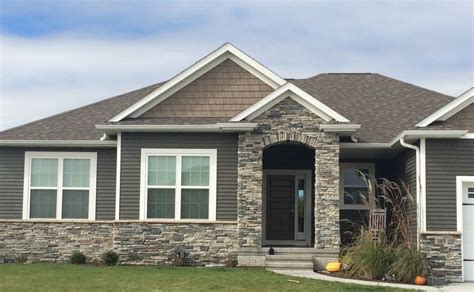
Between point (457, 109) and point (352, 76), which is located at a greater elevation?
point (352, 76)

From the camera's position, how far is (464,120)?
1585 centimetres

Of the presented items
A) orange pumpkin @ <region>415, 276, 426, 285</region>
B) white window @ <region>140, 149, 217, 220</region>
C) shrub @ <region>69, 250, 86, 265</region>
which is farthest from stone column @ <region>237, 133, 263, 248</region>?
shrub @ <region>69, 250, 86, 265</region>

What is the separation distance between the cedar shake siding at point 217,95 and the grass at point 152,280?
4100 mm

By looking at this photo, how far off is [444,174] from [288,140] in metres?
3.73

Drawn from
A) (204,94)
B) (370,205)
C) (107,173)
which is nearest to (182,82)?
(204,94)

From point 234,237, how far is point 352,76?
30.0ft

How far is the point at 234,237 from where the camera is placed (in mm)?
16516

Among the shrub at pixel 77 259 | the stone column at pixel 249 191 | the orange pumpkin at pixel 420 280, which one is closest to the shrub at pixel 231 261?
the stone column at pixel 249 191

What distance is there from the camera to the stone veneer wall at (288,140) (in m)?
16.3

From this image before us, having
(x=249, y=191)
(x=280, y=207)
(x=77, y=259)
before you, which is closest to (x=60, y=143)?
(x=77, y=259)

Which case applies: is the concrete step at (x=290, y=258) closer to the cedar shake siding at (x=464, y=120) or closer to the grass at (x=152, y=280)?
the grass at (x=152, y=280)

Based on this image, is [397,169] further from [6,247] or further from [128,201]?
[6,247]

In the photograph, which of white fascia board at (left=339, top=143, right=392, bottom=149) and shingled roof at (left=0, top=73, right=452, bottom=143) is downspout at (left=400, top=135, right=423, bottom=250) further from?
shingled roof at (left=0, top=73, right=452, bottom=143)

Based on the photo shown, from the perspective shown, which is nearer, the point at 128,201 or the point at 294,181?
the point at 128,201
